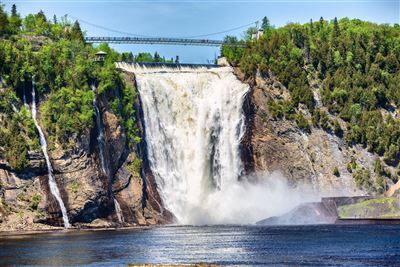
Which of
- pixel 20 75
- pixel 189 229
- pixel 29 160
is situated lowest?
pixel 189 229

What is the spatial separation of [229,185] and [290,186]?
12700mm

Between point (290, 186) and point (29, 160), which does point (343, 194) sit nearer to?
point (290, 186)

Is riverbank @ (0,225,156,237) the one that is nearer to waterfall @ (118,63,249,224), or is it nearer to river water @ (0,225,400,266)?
river water @ (0,225,400,266)

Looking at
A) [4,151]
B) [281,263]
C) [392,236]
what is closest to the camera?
[281,263]

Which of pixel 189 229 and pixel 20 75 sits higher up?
pixel 20 75

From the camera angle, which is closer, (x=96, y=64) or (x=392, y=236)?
(x=392, y=236)

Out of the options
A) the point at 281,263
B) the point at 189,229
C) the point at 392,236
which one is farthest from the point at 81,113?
the point at 281,263

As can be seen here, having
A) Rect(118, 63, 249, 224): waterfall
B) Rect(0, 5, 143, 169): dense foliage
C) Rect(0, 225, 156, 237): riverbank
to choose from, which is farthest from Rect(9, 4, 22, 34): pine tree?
Rect(0, 225, 156, 237): riverbank

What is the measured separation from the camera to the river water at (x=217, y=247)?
4225 inches

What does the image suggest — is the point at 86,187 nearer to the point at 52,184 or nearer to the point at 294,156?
the point at 52,184

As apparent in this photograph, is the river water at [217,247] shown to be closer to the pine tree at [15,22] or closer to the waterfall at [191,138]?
the waterfall at [191,138]

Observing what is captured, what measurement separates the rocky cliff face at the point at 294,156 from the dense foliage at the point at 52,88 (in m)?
25.7

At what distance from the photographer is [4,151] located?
15775 centimetres

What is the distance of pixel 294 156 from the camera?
646ft
